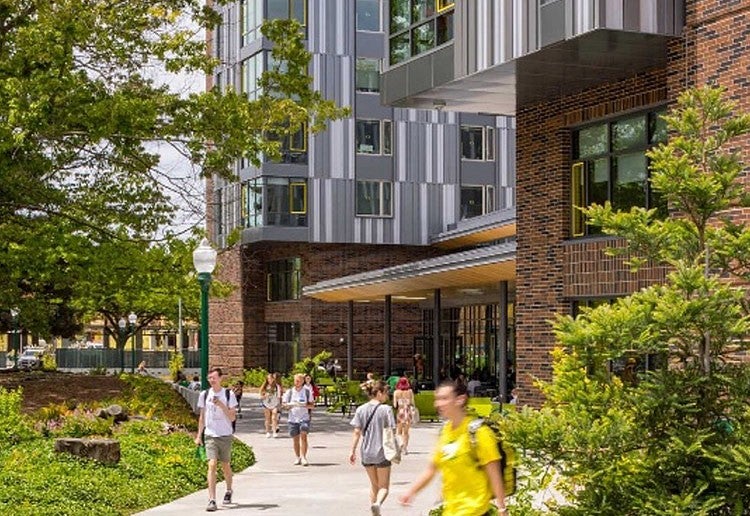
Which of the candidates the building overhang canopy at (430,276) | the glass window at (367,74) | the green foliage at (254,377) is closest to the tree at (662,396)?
the building overhang canopy at (430,276)

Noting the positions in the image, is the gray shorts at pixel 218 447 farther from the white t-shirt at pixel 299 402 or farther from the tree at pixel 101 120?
the tree at pixel 101 120

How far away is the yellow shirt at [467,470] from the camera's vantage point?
366 inches

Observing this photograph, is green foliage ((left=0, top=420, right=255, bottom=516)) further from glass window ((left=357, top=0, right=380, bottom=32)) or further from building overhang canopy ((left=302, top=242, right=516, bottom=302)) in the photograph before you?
glass window ((left=357, top=0, right=380, bottom=32))

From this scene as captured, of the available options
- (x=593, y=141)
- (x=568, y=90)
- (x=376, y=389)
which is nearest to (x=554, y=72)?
(x=568, y=90)

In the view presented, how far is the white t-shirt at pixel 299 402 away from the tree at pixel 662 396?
12.9 m

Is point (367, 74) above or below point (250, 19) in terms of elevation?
below

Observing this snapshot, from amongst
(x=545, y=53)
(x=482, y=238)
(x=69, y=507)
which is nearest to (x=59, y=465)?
(x=69, y=507)

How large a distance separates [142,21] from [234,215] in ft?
97.8

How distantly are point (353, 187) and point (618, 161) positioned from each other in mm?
36877

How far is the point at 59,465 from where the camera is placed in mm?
19375

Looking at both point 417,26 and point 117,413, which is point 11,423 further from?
point 417,26

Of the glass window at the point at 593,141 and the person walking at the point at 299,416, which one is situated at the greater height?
the glass window at the point at 593,141

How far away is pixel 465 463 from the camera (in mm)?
9344

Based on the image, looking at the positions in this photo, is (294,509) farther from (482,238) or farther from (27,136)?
(482,238)
